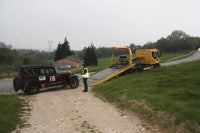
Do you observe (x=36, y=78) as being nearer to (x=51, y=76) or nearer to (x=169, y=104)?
(x=51, y=76)

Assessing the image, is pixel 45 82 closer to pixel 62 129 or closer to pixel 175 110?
pixel 62 129

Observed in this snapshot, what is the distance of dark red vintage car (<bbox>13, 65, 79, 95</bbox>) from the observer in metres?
9.84

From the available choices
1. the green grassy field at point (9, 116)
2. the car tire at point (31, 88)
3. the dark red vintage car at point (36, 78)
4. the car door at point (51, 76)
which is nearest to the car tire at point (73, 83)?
the dark red vintage car at point (36, 78)

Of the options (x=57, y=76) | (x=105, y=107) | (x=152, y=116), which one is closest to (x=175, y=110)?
(x=152, y=116)

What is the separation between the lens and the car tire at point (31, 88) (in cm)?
980

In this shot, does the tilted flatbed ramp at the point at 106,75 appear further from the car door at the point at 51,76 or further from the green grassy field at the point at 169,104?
the green grassy field at the point at 169,104

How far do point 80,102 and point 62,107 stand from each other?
3.66 ft

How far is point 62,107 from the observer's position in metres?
7.25

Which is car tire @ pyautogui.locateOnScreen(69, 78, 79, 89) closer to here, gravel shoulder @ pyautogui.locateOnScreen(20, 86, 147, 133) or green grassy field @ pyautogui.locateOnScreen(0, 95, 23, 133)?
gravel shoulder @ pyautogui.locateOnScreen(20, 86, 147, 133)

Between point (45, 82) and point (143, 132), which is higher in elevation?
point (45, 82)

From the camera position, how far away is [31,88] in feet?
32.8

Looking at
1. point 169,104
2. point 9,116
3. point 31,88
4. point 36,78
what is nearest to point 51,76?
point 36,78

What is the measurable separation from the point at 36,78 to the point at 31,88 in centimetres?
69

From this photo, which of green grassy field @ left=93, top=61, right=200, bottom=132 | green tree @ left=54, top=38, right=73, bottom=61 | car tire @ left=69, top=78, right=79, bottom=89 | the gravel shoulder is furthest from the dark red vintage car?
green tree @ left=54, top=38, right=73, bottom=61
